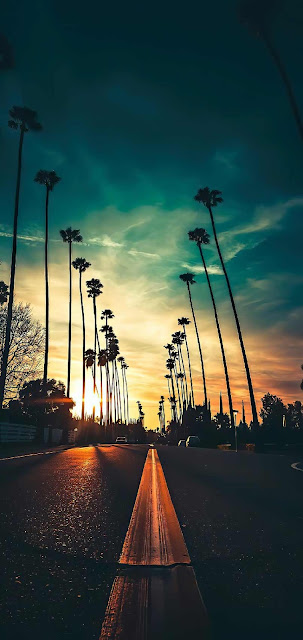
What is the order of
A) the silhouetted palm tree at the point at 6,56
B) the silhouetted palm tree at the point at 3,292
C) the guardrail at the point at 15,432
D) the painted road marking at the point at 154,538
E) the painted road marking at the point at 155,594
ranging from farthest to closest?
the silhouetted palm tree at the point at 3,292
the silhouetted palm tree at the point at 6,56
the guardrail at the point at 15,432
the painted road marking at the point at 154,538
the painted road marking at the point at 155,594

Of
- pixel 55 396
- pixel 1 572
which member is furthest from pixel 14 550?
pixel 55 396

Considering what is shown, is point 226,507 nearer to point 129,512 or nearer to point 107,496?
point 129,512

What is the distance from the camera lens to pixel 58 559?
2.59 m

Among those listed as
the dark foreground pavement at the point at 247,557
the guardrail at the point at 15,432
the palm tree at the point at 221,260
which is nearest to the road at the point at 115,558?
the dark foreground pavement at the point at 247,557

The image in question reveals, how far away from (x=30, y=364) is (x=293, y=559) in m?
42.5

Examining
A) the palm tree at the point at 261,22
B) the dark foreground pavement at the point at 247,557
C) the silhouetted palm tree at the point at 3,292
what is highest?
the palm tree at the point at 261,22

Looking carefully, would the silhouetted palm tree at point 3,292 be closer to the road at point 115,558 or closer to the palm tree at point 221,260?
the palm tree at point 221,260

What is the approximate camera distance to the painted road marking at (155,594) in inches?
58.6

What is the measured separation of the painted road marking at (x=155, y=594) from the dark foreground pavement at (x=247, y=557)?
81 millimetres

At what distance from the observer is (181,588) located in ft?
6.35

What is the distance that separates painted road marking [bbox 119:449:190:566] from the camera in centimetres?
246

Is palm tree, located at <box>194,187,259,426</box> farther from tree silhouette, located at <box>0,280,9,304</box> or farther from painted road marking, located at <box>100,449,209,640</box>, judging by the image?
painted road marking, located at <box>100,449,209,640</box>

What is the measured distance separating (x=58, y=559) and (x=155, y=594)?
3.22 feet

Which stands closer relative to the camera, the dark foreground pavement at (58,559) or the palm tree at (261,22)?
the dark foreground pavement at (58,559)
